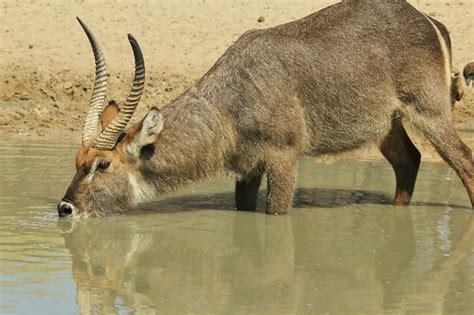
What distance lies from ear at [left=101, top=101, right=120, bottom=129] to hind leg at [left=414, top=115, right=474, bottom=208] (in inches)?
113

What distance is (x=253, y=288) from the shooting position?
6.95 meters

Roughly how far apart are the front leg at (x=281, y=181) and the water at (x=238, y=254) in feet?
0.51

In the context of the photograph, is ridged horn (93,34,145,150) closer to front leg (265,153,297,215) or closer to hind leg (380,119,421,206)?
front leg (265,153,297,215)

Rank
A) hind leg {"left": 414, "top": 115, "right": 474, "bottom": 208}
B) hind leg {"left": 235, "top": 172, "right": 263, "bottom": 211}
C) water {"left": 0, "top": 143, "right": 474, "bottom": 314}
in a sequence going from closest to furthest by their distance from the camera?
Answer: water {"left": 0, "top": 143, "right": 474, "bottom": 314}, hind leg {"left": 235, "top": 172, "right": 263, "bottom": 211}, hind leg {"left": 414, "top": 115, "right": 474, "bottom": 208}

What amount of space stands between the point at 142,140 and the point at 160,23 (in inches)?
361

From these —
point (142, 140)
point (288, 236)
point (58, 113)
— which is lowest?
point (58, 113)

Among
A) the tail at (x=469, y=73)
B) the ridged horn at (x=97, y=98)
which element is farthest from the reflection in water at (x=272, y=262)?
the tail at (x=469, y=73)

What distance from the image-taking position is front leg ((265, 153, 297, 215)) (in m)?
9.53

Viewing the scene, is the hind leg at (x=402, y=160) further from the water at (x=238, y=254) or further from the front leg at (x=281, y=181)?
the front leg at (x=281, y=181)

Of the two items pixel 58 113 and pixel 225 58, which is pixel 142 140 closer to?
pixel 225 58

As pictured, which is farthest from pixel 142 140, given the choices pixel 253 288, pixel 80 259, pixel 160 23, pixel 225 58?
pixel 160 23

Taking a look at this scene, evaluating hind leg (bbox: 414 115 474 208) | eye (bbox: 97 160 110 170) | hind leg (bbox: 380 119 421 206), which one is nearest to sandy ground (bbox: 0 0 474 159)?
hind leg (bbox: 380 119 421 206)

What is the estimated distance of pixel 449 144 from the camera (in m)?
10.1

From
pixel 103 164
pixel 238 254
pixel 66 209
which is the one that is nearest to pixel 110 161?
pixel 103 164
